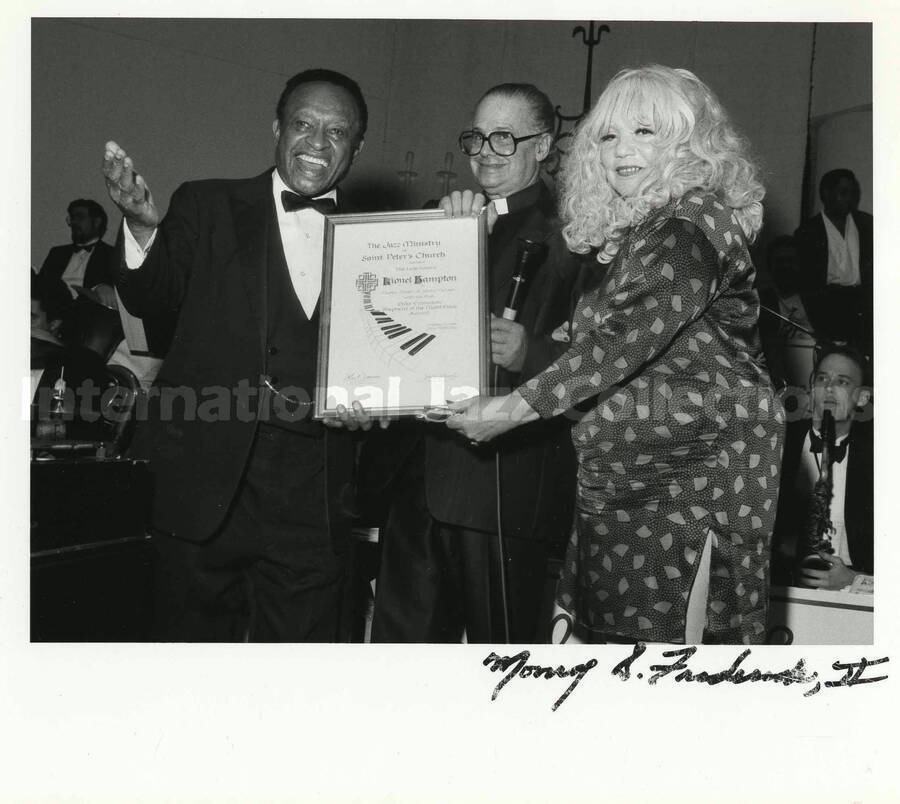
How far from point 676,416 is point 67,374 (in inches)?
61.9

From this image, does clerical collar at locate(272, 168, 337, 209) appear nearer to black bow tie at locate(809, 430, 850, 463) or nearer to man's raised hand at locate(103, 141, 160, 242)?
man's raised hand at locate(103, 141, 160, 242)

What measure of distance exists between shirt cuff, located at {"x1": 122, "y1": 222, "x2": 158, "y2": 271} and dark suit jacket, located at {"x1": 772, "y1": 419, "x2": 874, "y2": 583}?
76.3 inches

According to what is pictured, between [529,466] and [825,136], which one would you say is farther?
[825,136]

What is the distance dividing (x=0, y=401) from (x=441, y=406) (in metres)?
1.10

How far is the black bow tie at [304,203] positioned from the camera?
258 cm

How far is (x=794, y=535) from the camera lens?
9.98ft

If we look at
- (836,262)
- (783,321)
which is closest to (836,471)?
(783,321)

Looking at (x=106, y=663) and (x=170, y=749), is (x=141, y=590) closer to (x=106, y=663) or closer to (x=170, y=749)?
(x=106, y=663)

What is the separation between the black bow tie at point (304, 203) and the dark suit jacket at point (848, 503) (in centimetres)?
157

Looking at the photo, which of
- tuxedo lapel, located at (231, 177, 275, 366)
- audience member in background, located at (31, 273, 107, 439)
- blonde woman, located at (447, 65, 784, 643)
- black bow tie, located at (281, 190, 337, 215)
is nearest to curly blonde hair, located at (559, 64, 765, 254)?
blonde woman, located at (447, 65, 784, 643)

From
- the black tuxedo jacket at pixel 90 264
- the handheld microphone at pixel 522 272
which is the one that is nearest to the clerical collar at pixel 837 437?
the handheld microphone at pixel 522 272

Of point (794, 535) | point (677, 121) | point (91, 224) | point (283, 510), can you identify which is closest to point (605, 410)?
point (677, 121)

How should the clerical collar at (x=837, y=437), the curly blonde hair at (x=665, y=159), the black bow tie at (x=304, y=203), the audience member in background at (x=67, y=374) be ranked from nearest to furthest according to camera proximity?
the curly blonde hair at (x=665, y=159) → the audience member in background at (x=67, y=374) → the black bow tie at (x=304, y=203) → the clerical collar at (x=837, y=437)
